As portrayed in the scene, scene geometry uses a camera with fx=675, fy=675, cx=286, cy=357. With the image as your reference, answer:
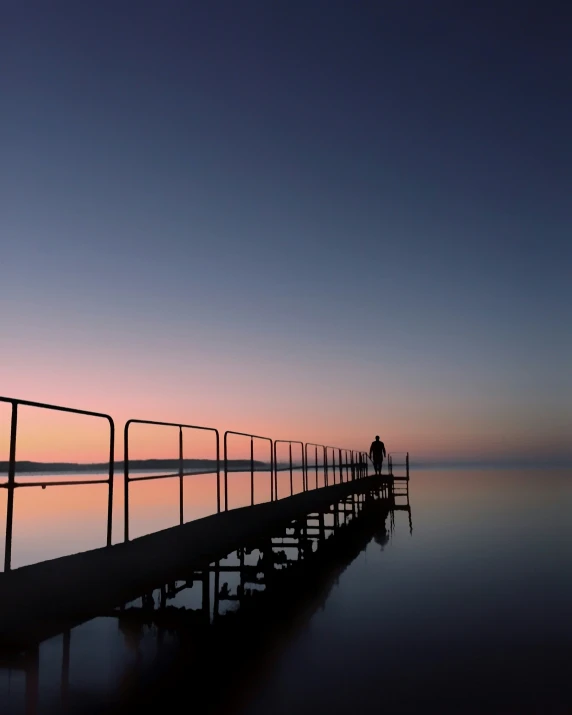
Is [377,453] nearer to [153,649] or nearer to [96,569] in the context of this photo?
[153,649]

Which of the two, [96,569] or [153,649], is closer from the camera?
[96,569]

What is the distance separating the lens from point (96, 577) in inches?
226

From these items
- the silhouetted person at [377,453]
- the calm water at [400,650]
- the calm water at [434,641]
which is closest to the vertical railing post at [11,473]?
the calm water at [400,650]

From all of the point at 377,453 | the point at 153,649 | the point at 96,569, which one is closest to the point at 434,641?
the point at 153,649

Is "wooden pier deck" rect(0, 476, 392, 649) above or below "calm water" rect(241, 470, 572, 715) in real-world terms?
above

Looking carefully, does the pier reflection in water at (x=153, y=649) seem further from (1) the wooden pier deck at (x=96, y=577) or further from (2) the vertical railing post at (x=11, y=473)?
(2) the vertical railing post at (x=11, y=473)

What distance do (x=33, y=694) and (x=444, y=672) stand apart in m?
5.53

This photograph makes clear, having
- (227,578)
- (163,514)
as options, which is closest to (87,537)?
(163,514)

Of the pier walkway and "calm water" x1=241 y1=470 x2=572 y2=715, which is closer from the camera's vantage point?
the pier walkway

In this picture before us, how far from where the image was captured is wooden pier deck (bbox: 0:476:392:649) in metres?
4.61

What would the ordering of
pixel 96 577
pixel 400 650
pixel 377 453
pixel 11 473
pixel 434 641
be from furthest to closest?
pixel 377 453
pixel 434 641
pixel 400 650
pixel 96 577
pixel 11 473

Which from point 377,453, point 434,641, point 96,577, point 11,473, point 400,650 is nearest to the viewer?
point 11,473

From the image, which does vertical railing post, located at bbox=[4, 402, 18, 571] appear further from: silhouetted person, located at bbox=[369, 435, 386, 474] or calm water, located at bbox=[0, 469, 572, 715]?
silhouetted person, located at bbox=[369, 435, 386, 474]

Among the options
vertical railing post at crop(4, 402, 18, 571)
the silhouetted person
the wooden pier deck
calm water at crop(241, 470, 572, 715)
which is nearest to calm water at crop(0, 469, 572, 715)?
calm water at crop(241, 470, 572, 715)
